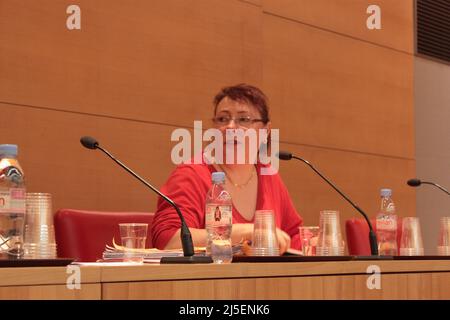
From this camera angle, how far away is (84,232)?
2588mm

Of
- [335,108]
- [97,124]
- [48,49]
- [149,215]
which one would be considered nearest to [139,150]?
[97,124]

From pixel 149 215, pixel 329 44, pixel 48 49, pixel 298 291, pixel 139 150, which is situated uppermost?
pixel 329 44

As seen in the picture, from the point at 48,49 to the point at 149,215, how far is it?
3.45ft

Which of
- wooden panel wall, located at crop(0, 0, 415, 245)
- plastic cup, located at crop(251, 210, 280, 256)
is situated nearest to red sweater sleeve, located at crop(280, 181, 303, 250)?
wooden panel wall, located at crop(0, 0, 415, 245)

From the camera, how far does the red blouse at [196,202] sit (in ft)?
9.01

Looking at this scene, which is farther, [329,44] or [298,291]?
[329,44]

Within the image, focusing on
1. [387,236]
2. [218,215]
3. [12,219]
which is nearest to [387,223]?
[387,236]

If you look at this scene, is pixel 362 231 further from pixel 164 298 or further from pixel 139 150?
pixel 164 298

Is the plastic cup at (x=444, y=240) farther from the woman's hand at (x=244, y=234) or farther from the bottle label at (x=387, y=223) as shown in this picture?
the woman's hand at (x=244, y=234)

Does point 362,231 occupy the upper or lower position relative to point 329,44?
lower

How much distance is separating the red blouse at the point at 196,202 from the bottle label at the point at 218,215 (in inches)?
23.6

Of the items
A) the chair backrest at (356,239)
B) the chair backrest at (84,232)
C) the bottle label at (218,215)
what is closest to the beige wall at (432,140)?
the chair backrest at (356,239)

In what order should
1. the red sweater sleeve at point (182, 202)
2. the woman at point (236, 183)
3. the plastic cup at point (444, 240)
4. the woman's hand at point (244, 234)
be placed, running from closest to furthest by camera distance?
the woman's hand at point (244, 234)
the red sweater sleeve at point (182, 202)
the woman at point (236, 183)
the plastic cup at point (444, 240)

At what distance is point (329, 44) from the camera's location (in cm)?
504
